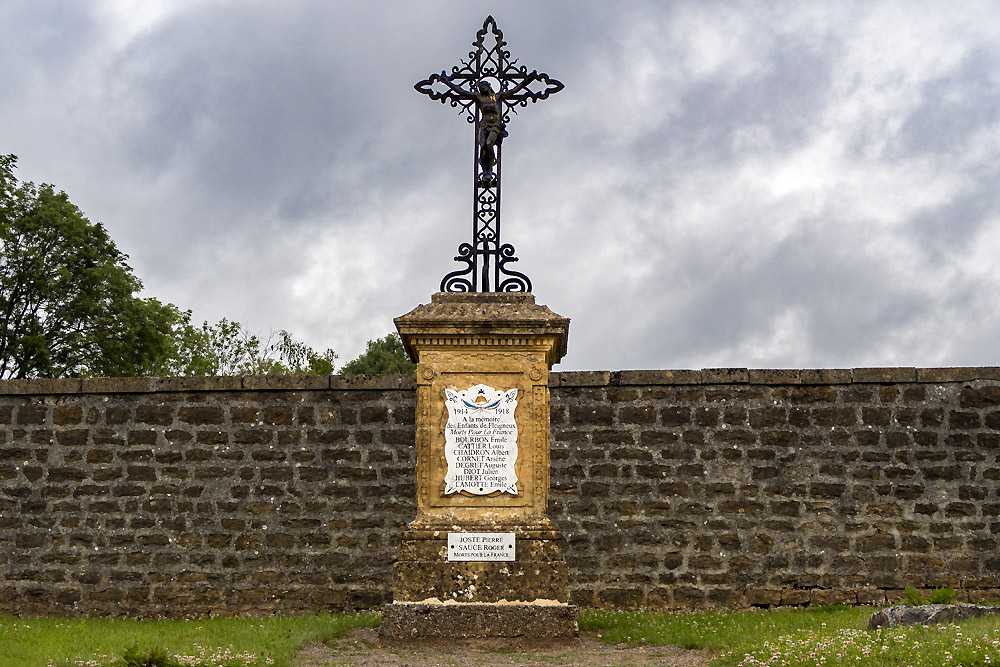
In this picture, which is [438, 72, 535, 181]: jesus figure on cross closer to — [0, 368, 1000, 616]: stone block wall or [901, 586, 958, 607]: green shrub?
[0, 368, 1000, 616]: stone block wall

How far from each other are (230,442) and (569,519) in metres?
3.31

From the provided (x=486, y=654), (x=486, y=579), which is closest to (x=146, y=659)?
(x=486, y=654)

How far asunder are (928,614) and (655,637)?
1.95 m

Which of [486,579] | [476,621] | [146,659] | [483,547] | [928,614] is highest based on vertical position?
[483,547]

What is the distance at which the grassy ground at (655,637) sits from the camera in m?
5.40

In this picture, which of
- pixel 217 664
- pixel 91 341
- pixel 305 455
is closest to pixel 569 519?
pixel 305 455

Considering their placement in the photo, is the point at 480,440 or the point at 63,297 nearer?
the point at 480,440

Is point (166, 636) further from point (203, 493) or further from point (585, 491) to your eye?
point (585, 491)

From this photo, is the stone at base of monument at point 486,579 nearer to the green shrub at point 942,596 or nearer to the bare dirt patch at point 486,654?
the bare dirt patch at point 486,654

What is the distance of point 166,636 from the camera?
23.5 feet

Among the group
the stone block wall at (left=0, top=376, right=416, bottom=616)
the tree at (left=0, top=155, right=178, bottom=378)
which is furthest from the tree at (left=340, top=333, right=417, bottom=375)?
the stone block wall at (left=0, top=376, right=416, bottom=616)

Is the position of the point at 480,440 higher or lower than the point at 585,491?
higher

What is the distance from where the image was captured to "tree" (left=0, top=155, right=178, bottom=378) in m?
25.1

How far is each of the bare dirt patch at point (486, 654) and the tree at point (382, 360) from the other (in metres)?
33.0
